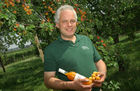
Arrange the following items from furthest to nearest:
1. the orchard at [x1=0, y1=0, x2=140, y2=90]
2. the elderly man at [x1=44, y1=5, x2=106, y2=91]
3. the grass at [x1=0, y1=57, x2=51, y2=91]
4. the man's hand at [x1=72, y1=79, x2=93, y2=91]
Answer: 1. the grass at [x1=0, y1=57, x2=51, y2=91]
2. the orchard at [x1=0, y1=0, x2=140, y2=90]
3. the elderly man at [x1=44, y1=5, x2=106, y2=91]
4. the man's hand at [x1=72, y1=79, x2=93, y2=91]

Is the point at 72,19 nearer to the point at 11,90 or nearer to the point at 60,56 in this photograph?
the point at 60,56

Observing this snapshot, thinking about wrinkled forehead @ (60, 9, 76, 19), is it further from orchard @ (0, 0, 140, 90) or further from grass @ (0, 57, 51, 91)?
grass @ (0, 57, 51, 91)

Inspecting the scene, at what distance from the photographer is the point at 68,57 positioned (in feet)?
5.50

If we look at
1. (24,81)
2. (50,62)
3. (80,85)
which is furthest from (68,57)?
(24,81)

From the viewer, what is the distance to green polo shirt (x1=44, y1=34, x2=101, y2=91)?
1.68 m

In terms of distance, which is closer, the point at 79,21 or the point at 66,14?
the point at 66,14

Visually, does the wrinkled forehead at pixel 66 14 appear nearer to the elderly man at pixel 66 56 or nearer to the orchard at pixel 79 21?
the elderly man at pixel 66 56

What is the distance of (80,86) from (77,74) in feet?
0.53

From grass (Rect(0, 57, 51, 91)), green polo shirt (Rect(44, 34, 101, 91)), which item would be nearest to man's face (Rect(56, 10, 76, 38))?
green polo shirt (Rect(44, 34, 101, 91))

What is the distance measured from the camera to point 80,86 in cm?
146

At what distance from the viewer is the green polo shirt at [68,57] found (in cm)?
168

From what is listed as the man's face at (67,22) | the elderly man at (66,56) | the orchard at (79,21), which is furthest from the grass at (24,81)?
the man's face at (67,22)

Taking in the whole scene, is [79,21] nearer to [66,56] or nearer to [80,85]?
[66,56]

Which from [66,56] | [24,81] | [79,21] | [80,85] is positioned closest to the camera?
[80,85]
